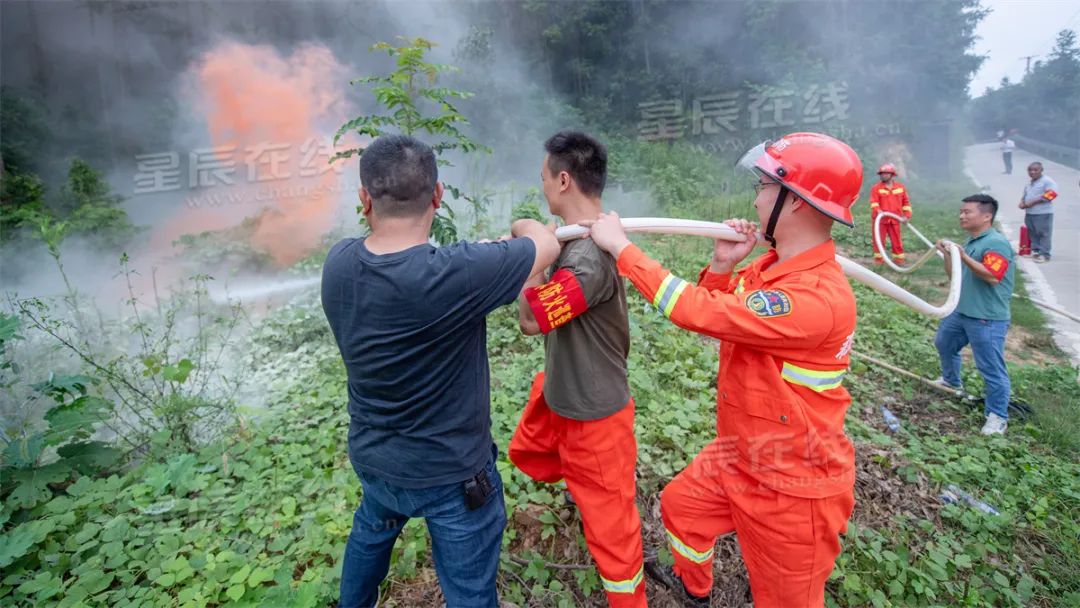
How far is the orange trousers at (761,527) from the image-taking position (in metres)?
1.91

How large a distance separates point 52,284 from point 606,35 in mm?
16962

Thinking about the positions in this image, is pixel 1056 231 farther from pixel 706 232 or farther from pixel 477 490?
pixel 477 490

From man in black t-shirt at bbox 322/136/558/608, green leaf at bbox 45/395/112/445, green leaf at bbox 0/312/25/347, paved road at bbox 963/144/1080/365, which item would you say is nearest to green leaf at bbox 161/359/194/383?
green leaf at bbox 45/395/112/445

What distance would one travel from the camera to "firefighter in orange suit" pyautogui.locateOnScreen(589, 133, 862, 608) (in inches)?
70.1

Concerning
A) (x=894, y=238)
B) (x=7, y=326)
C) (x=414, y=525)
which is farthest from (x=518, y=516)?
(x=894, y=238)

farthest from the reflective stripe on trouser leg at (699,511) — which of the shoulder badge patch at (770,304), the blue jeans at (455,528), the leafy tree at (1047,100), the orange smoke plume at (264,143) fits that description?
the leafy tree at (1047,100)

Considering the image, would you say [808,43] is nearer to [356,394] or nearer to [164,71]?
[164,71]

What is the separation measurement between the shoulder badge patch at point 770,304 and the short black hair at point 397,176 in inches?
46.4

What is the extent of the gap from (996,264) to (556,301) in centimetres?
436

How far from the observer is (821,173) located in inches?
72.7

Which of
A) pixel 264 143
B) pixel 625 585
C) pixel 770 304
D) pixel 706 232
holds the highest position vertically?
pixel 264 143

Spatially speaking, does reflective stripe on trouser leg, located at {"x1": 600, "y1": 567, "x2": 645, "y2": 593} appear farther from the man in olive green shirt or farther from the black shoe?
the black shoe

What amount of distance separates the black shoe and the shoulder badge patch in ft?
4.83

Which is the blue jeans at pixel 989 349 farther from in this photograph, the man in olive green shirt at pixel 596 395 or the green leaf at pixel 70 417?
the green leaf at pixel 70 417
